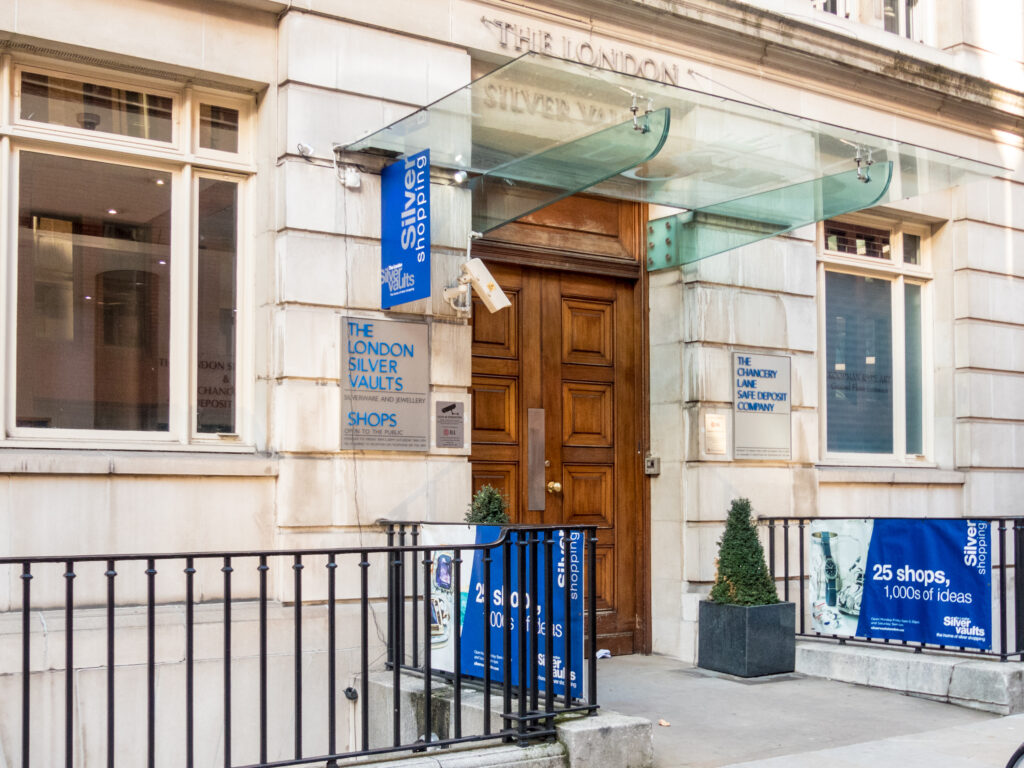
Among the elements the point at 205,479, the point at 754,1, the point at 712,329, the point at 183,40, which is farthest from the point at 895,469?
the point at 183,40

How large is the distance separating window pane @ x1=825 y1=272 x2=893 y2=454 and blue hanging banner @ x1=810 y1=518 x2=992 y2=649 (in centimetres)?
235

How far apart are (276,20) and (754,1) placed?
4485 millimetres

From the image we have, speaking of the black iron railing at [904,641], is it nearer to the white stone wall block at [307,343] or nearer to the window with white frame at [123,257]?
the white stone wall block at [307,343]

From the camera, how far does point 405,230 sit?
294 inches

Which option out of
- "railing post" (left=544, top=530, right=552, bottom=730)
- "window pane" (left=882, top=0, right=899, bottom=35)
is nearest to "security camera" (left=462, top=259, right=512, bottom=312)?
"railing post" (left=544, top=530, right=552, bottom=730)

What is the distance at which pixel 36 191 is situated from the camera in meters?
7.01

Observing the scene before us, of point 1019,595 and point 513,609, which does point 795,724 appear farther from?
point 513,609

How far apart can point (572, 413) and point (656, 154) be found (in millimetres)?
2920

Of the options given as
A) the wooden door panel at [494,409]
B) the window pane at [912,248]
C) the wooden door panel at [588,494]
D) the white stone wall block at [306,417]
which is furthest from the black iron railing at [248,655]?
the window pane at [912,248]

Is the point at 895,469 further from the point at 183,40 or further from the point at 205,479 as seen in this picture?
the point at 183,40

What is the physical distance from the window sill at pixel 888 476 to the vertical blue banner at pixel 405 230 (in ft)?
15.8

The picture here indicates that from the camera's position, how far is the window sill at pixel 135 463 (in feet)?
21.7

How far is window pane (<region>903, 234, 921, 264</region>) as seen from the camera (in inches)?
467

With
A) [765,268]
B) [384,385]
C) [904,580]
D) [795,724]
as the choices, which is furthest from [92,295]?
[904,580]
